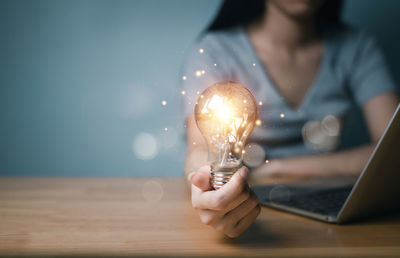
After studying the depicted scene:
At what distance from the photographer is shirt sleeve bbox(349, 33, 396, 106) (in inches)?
42.2

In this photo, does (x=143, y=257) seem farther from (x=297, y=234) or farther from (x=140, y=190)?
(x=140, y=190)

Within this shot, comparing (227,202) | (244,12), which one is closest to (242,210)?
(227,202)

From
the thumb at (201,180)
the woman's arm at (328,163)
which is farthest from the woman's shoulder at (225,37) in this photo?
the thumb at (201,180)

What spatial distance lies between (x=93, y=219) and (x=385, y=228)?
1.25ft

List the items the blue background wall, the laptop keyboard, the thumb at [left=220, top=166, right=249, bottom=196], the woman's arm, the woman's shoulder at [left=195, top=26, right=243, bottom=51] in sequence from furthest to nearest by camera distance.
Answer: the blue background wall → the woman's shoulder at [left=195, top=26, right=243, bottom=51] → the woman's arm → the laptop keyboard → the thumb at [left=220, top=166, right=249, bottom=196]

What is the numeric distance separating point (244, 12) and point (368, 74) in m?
0.48

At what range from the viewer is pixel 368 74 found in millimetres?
1109

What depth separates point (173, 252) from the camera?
1.08ft

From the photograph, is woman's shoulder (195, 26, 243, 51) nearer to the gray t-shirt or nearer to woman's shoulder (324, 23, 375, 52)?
the gray t-shirt

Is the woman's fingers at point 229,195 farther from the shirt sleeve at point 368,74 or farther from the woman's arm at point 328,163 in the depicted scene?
the shirt sleeve at point 368,74

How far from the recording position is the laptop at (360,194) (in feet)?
1.11

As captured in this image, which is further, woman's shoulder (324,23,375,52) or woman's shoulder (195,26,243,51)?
woman's shoulder (324,23,375,52)

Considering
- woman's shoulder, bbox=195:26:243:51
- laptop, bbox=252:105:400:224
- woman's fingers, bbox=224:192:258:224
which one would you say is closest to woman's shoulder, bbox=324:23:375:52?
woman's shoulder, bbox=195:26:243:51

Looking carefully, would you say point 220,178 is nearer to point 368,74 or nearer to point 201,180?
point 201,180
